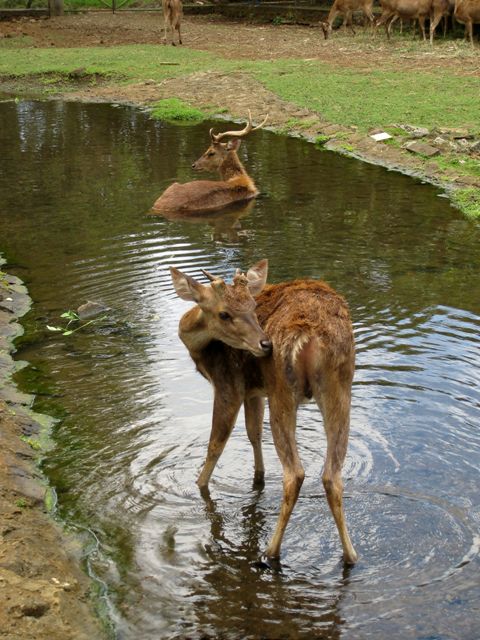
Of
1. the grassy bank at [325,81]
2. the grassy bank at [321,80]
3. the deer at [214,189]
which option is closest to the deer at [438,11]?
the grassy bank at [325,81]

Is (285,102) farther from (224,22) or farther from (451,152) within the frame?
(224,22)

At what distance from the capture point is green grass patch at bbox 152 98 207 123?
18906 mm

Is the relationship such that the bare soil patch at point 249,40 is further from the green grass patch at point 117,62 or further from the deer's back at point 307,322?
the deer's back at point 307,322

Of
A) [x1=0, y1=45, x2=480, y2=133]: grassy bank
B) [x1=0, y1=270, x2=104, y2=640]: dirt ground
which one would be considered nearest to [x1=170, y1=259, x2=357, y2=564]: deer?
[x1=0, y1=270, x2=104, y2=640]: dirt ground

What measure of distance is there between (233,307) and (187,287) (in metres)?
0.41

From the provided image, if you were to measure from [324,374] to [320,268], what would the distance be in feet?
16.7

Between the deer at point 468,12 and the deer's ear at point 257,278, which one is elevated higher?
the deer at point 468,12

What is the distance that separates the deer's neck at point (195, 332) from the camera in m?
5.93

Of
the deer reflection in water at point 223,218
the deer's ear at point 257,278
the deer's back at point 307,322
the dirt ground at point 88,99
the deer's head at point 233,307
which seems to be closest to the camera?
the dirt ground at point 88,99

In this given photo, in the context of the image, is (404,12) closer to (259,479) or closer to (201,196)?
(201,196)

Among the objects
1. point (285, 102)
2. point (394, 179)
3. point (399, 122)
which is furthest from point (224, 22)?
point (394, 179)

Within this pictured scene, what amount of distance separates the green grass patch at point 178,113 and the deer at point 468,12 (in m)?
8.42

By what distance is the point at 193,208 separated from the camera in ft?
42.1

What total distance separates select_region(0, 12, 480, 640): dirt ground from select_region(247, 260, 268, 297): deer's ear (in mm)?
1724
